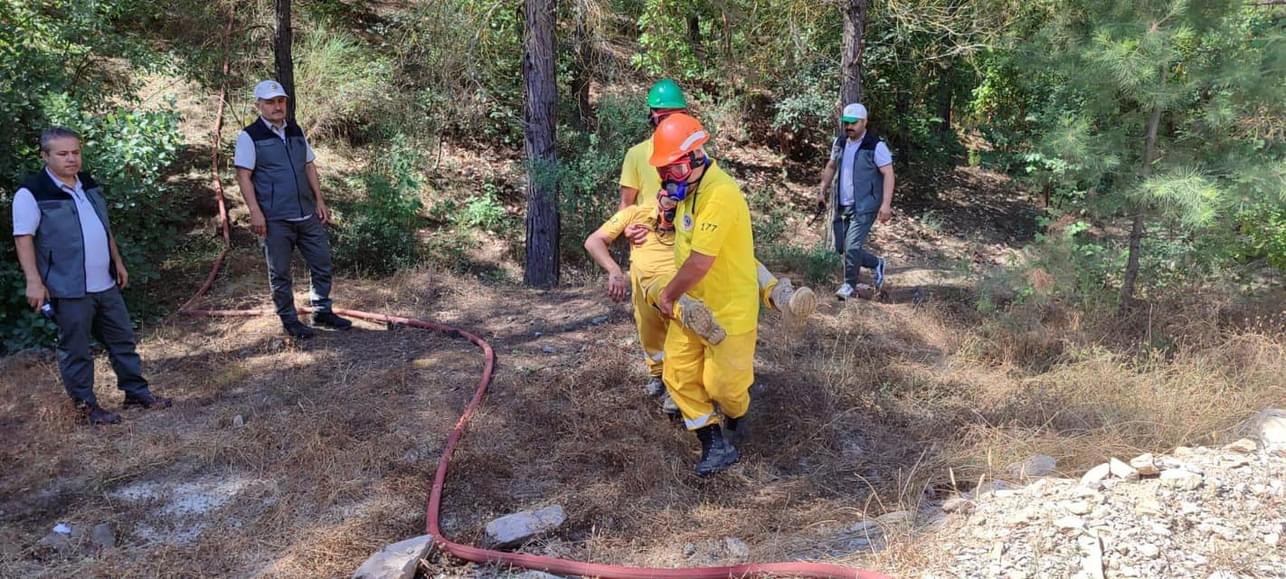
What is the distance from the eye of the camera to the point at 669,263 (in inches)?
173

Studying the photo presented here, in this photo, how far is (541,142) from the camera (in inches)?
291

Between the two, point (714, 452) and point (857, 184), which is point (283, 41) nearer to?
point (857, 184)

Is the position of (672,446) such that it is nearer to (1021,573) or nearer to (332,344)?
(1021,573)

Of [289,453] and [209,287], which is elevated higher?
[209,287]

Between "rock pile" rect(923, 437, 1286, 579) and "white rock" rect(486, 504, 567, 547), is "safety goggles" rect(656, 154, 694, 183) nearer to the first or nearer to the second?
"white rock" rect(486, 504, 567, 547)

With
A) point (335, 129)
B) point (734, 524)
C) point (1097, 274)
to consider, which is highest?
point (335, 129)

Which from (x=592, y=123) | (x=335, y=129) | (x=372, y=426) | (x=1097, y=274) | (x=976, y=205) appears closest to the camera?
(x=372, y=426)

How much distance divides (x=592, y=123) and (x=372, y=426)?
603 cm

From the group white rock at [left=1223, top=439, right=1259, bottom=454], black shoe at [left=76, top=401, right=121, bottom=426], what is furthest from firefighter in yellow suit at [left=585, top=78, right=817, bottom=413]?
black shoe at [left=76, top=401, right=121, bottom=426]

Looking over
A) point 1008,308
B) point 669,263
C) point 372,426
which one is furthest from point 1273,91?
point 372,426

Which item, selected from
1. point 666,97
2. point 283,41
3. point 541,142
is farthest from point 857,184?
point 283,41

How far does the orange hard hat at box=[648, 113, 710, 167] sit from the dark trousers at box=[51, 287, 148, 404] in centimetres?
322

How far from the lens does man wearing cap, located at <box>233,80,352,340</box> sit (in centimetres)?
529

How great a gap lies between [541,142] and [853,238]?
2889mm
